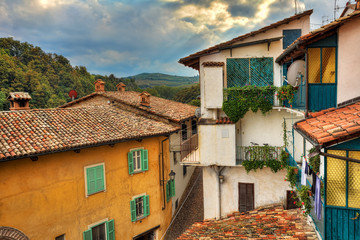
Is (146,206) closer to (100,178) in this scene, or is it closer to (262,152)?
(100,178)

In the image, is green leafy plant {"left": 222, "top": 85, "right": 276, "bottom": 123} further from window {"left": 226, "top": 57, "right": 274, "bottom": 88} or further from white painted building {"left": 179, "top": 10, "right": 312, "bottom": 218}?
window {"left": 226, "top": 57, "right": 274, "bottom": 88}

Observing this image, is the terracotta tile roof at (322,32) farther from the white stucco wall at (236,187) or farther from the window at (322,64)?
the white stucco wall at (236,187)

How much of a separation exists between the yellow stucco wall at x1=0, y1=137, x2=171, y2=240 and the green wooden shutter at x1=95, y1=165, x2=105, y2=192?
258 millimetres

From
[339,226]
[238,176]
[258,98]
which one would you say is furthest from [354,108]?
[238,176]

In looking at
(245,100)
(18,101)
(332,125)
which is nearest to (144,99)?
(18,101)

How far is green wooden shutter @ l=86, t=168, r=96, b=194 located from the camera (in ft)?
35.7

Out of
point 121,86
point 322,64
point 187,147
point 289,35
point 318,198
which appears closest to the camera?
point 318,198

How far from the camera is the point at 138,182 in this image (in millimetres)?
12938

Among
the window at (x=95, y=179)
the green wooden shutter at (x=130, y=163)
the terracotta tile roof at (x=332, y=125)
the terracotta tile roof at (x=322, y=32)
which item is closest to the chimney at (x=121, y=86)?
the green wooden shutter at (x=130, y=163)

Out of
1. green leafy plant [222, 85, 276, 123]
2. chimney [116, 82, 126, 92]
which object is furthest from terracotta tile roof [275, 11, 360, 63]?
chimney [116, 82, 126, 92]

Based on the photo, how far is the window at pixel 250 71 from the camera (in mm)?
12141

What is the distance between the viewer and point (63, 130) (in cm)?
1080

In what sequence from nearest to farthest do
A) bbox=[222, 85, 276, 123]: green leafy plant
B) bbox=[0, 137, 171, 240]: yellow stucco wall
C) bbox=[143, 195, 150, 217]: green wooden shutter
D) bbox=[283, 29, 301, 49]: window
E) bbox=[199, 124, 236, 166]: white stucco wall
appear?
bbox=[0, 137, 171, 240]: yellow stucco wall → bbox=[222, 85, 276, 123]: green leafy plant → bbox=[199, 124, 236, 166]: white stucco wall → bbox=[283, 29, 301, 49]: window → bbox=[143, 195, 150, 217]: green wooden shutter

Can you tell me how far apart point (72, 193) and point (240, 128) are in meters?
9.06
